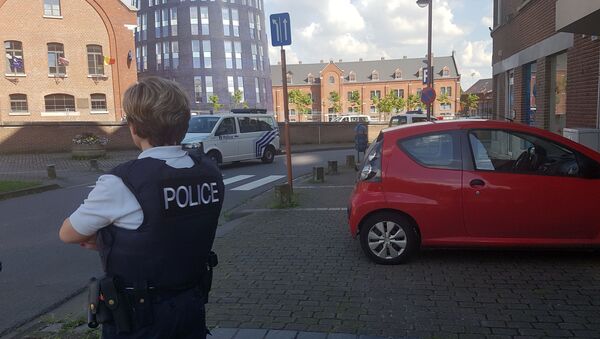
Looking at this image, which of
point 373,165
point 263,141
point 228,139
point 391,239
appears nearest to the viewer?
point 391,239

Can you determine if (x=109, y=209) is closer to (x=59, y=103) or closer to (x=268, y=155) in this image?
(x=268, y=155)

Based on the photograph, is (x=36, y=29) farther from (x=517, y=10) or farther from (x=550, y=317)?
(x=550, y=317)

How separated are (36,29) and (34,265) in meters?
36.5

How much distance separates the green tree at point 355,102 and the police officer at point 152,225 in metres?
94.5

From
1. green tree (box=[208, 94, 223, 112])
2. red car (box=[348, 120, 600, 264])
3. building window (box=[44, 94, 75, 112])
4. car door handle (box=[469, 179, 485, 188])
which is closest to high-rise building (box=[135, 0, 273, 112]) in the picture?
green tree (box=[208, 94, 223, 112])

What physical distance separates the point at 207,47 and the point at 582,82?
6862 centimetres

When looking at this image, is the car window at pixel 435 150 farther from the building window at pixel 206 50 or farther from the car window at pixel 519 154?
the building window at pixel 206 50

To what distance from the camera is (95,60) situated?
3834 centimetres

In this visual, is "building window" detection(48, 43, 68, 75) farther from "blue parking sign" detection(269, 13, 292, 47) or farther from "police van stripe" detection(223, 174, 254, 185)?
"blue parking sign" detection(269, 13, 292, 47)

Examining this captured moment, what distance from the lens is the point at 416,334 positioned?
3.62 m

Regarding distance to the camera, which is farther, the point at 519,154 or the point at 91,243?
the point at 519,154

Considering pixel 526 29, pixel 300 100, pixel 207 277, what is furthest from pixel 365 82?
pixel 207 277

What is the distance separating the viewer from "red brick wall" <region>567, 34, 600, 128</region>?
29.5 feet

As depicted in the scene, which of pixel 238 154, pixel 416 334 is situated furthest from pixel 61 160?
pixel 416 334
